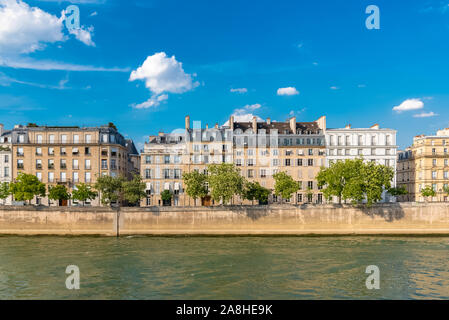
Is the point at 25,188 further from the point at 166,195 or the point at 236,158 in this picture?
the point at 236,158

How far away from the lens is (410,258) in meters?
29.2

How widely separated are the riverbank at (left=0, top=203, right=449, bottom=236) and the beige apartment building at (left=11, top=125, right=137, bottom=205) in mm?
8734

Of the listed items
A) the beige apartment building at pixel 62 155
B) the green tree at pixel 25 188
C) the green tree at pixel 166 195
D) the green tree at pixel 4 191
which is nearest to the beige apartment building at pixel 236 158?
the green tree at pixel 166 195

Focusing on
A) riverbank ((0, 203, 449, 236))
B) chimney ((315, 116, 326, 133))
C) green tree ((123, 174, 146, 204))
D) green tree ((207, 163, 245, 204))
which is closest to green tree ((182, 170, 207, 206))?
green tree ((207, 163, 245, 204))

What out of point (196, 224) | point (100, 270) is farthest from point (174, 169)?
point (100, 270)

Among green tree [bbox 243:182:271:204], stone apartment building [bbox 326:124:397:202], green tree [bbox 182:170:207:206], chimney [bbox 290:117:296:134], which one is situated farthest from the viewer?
chimney [bbox 290:117:296:134]

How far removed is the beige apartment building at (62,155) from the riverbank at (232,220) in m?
8.73

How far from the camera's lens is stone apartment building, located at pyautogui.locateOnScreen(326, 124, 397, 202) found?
54.8 meters

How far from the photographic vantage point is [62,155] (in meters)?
53.3

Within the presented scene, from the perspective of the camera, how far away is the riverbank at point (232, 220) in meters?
43.9

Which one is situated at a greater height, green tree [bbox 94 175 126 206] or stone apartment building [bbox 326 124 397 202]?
stone apartment building [bbox 326 124 397 202]

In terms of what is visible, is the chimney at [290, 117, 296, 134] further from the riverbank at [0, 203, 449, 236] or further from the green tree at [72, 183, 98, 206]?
the green tree at [72, 183, 98, 206]
